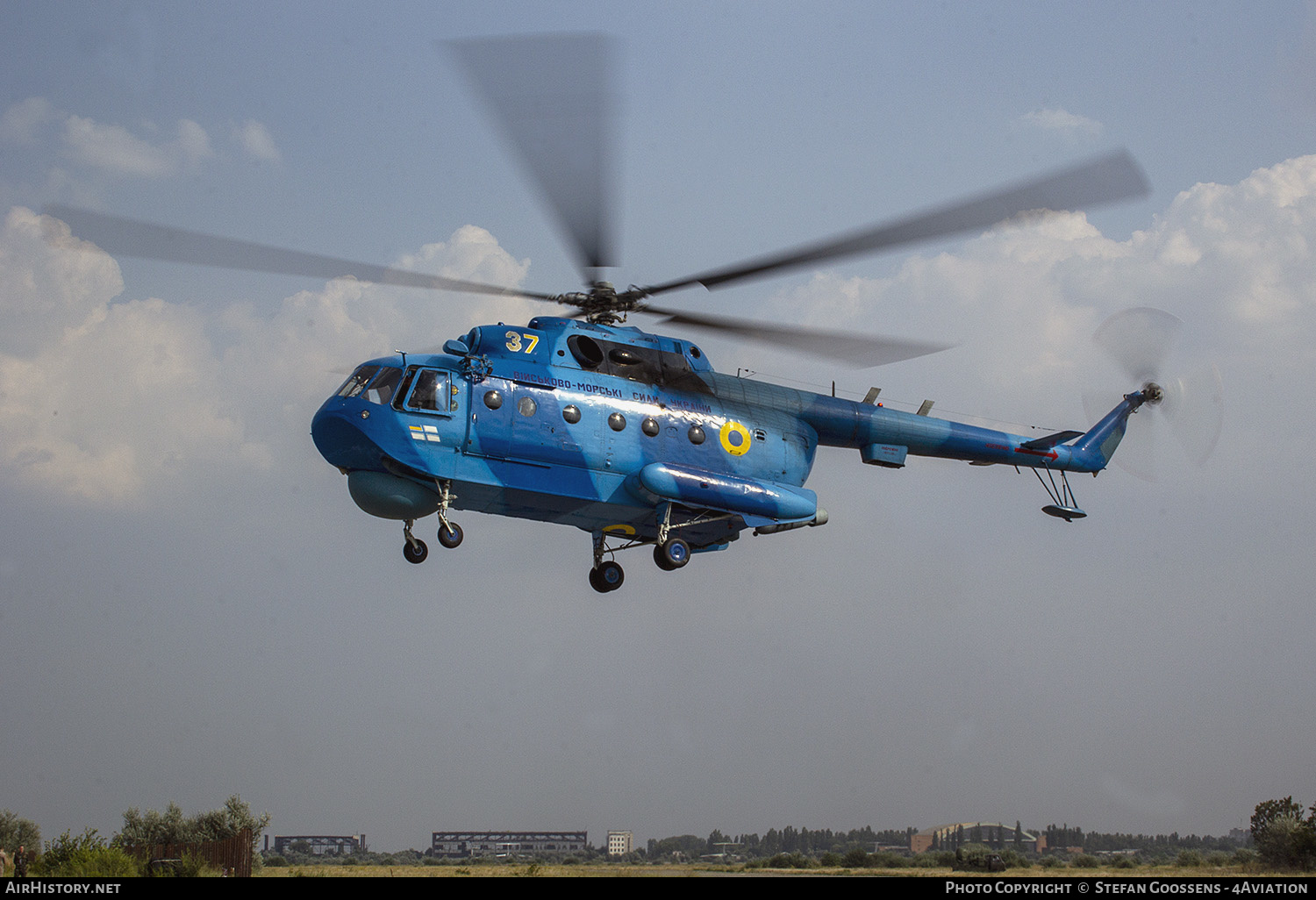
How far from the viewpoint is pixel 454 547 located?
18.8 metres

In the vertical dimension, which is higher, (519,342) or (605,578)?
(519,342)

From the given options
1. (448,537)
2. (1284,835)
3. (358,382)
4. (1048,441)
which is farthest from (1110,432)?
(358,382)

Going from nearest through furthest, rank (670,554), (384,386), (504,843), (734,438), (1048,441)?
(384,386) → (670,554) → (734,438) → (1048,441) → (504,843)

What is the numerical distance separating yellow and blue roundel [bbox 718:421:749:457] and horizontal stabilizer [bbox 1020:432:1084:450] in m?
7.48

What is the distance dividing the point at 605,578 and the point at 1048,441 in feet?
36.9

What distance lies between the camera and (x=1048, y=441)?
2570 cm

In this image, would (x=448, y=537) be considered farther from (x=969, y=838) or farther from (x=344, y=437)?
(x=969, y=838)

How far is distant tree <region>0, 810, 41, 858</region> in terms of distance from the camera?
32.9 metres

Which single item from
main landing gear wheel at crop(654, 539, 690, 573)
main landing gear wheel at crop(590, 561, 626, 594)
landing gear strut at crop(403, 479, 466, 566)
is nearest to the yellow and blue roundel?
main landing gear wheel at crop(654, 539, 690, 573)

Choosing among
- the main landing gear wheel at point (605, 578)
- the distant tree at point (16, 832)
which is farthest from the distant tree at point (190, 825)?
the main landing gear wheel at point (605, 578)

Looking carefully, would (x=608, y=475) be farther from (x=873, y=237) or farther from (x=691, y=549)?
(x=873, y=237)

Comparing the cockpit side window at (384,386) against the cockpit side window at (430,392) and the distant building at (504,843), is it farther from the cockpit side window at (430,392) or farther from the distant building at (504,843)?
the distant building at (504,843)
